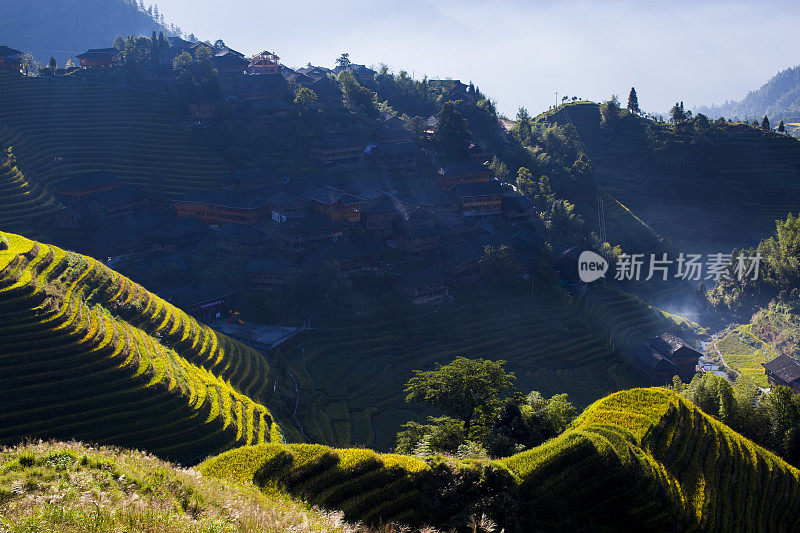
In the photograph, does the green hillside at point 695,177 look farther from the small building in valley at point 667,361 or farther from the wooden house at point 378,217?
the wooden house at point 378,217

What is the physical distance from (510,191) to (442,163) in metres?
7.08

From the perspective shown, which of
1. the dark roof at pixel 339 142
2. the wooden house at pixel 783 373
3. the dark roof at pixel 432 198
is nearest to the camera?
the wooden house at pixel 783 373

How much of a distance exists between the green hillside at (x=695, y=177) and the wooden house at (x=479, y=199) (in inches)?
597

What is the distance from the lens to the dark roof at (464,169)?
5119 cm

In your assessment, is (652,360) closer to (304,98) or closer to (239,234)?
(239,234)

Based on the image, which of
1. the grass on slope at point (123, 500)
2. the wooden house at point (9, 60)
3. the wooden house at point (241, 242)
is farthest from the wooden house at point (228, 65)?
the grass on slope at point (123, 500)

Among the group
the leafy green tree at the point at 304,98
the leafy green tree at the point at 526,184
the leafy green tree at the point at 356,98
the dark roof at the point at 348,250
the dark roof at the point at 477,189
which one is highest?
the leafy green tree at the point at 356,98

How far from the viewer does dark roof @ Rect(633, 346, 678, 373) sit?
39938 millimetres

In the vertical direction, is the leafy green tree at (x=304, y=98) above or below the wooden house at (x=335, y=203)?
above

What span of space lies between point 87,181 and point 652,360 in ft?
148

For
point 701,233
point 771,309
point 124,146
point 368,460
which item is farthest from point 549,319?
point 124,146

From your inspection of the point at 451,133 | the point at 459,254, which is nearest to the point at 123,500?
the point at 459,254

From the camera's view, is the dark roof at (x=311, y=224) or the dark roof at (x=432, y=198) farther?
the dark roof at (x=432, y=198)

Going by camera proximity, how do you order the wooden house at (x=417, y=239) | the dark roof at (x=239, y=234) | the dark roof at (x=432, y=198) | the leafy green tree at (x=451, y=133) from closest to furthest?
the dark roof at (x=239, y=234) < the wooden house at (x=417, y=239) < the dark roof at (x=432, y=198) < the leafy green tree at (x=451, y=133)
